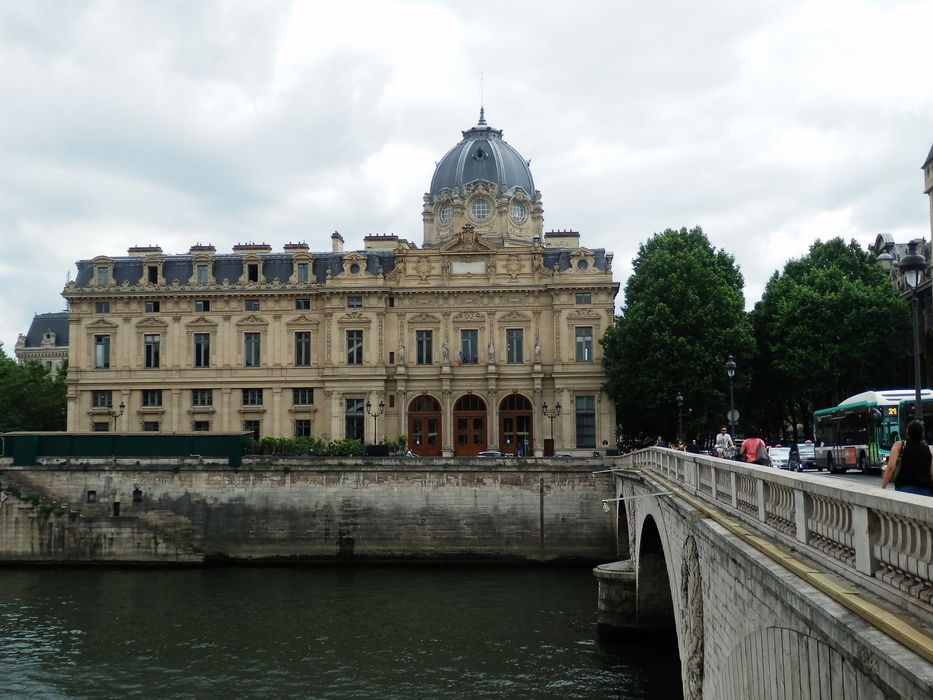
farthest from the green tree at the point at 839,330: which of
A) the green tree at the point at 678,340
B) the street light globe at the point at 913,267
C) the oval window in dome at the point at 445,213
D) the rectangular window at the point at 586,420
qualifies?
the street light globe at the point at 913,267

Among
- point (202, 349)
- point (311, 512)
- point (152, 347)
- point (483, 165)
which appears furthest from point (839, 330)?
point (152, 347)

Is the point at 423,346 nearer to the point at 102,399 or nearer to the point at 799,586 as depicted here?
the point at 102,399

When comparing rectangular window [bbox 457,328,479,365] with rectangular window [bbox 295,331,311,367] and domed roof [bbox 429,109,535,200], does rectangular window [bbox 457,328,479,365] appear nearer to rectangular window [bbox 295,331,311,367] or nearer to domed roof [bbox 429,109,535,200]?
rectangular window [bbox 295,331,311,367]

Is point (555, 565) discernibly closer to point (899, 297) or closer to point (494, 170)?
point (899, 297)

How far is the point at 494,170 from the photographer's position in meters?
72.1

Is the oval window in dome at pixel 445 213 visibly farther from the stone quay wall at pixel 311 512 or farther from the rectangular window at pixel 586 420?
the stone quay wall at pixel 311 512

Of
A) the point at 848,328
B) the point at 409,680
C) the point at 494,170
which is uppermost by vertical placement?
the point at 494,170

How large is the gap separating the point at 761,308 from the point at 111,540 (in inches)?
1728

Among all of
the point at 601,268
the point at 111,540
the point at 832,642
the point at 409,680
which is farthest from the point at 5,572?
the point at 832,642

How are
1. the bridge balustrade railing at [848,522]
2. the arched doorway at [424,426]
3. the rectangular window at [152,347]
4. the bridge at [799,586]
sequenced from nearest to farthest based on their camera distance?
the bridge at [799,586] < the bridge balustrade railing at [848,522] < the arched doorway at [424,426] < the rectangular window at [152,347]

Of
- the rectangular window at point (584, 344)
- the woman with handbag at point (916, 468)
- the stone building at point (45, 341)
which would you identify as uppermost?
the stone building at point (45, 341)

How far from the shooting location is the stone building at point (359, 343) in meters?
63.9

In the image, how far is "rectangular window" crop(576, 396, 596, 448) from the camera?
63.5 metres

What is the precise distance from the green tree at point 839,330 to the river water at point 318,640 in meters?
25.1
